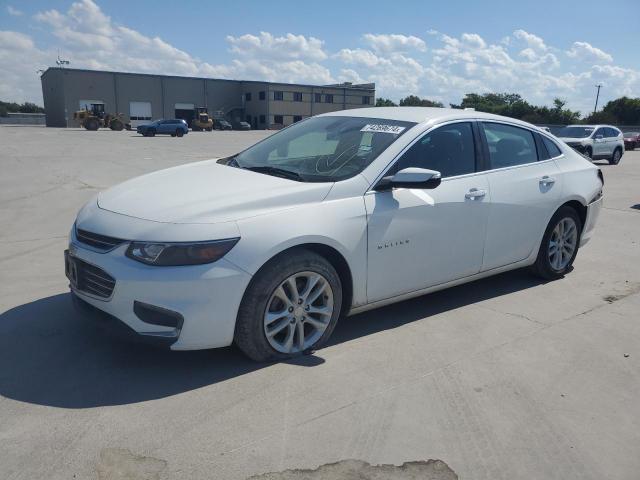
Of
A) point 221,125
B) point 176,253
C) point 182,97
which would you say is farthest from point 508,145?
point 182,97

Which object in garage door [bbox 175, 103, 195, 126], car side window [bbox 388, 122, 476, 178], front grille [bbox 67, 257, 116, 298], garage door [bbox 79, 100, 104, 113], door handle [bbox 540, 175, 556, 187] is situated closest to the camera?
front grille [bbox 67, 257, 116, 298]

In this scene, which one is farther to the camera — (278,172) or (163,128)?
(163,128)

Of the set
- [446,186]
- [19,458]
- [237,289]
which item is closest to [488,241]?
[446,186]

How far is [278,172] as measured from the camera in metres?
4.04

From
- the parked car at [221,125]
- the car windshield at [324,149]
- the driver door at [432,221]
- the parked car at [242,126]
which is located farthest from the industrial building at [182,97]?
the driver door at [432,221]

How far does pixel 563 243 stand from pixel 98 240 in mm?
4314

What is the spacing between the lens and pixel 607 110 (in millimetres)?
60906

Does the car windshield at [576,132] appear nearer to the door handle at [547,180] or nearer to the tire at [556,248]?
the tire at [556,248]

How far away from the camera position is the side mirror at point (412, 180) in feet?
12.3

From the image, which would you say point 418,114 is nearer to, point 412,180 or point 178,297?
point 412,180

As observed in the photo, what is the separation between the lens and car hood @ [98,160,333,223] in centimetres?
333

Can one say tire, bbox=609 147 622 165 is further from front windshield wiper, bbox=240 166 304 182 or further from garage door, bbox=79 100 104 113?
garage door, bbox=79 100 104 113

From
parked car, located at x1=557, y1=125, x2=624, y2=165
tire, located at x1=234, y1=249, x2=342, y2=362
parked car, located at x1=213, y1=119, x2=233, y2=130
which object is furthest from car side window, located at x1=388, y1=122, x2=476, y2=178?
parked car, located at x1=213, y1=119, x2=233, y2=130

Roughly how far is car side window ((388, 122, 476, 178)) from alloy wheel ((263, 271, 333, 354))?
3.30ft
